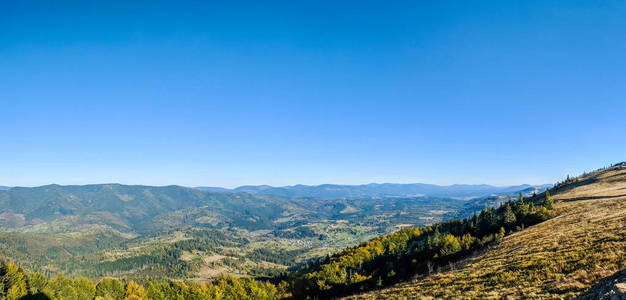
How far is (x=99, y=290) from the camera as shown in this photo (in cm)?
11300

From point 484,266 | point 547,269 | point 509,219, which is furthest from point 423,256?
point 547,269

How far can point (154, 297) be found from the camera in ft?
359

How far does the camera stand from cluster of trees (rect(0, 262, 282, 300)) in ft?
322

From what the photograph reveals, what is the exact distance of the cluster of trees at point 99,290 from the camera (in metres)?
98.2

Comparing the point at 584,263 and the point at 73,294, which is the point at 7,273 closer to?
the point at 73,294

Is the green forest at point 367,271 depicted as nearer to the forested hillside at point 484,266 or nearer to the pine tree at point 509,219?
the pine tree at point 509,219

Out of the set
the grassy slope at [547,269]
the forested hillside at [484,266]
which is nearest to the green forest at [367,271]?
the forested hillside at [484,266]

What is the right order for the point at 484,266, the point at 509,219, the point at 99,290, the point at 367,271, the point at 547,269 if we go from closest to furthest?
the point at 547,269 → the point at 484,266 → the point at 509,219 → the point at 367,271 → the point at 99,290

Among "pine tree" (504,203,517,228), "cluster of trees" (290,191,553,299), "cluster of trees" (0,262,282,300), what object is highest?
"pine tree" (504,203,517,228)

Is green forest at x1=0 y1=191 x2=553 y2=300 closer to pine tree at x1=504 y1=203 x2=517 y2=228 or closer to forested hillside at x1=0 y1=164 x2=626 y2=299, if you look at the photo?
pine tree at x1=504 y1=203 x2=517 y2=228

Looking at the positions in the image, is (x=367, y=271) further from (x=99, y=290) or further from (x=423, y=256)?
(x=99, y=290)

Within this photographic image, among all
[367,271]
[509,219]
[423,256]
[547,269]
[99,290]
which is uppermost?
[547,269]

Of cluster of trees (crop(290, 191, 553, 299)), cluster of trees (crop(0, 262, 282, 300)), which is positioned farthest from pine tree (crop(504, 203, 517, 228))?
cluster of trees (crop(0, 262, 282, 300))

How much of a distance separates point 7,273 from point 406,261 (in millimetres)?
136231
